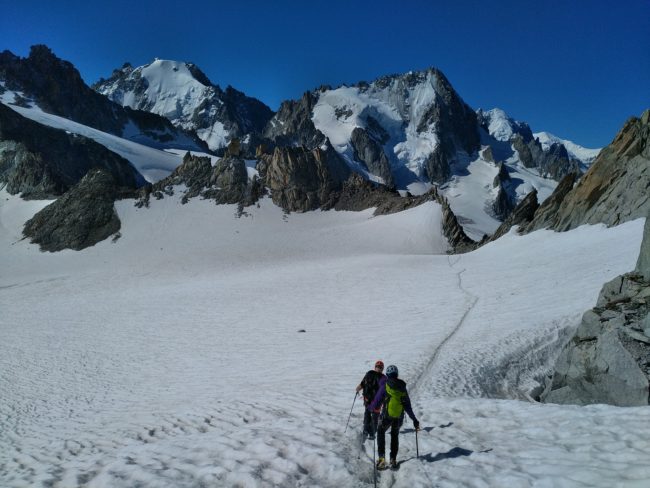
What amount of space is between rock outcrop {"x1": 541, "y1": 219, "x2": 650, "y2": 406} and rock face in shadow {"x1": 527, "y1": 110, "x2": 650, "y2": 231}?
20.9 metres

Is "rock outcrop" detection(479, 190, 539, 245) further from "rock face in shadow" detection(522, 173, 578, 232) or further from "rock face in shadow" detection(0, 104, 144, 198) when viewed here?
"rock face in shadow" detection(0, 104, 144, 198)

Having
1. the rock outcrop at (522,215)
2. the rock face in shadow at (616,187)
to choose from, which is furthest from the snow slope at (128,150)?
the rock face in shadow at (616,187)

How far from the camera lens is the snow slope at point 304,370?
7.88 m

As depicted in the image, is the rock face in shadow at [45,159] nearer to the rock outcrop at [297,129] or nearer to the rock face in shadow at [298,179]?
the rock face in shadow at [298,179]

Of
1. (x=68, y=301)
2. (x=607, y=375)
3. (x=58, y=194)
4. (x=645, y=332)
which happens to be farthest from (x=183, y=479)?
(x=58, y=194)

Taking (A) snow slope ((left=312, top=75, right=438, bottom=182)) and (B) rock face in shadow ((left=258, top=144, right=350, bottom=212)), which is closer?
(B) rock face in shadow ((left=258, top=144, right=350, bottom=212))

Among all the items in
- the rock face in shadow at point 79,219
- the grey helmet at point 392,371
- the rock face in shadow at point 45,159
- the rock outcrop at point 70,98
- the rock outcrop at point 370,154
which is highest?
the rock outcrop at point 70,98

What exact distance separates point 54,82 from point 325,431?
6985 inches

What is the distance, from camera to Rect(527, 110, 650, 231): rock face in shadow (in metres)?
29.7

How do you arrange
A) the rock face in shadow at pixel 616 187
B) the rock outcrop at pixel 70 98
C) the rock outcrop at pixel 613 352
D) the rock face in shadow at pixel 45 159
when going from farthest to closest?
the rock outcrop at pixel 70 98 < the rock face in shadow at pixel 45 159 < the rock face in shadow at pixel 616 187 < the rock outcrop at pixel 613 352

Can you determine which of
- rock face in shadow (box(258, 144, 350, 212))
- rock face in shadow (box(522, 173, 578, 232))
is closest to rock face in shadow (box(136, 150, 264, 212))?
rock face in shadow (box(258, 144, 350, 212))

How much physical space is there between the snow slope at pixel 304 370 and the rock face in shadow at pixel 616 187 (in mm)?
2118

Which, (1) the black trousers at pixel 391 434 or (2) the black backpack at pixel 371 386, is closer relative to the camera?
(1) the black trousers at pixel 391 434

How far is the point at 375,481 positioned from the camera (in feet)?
25.0
